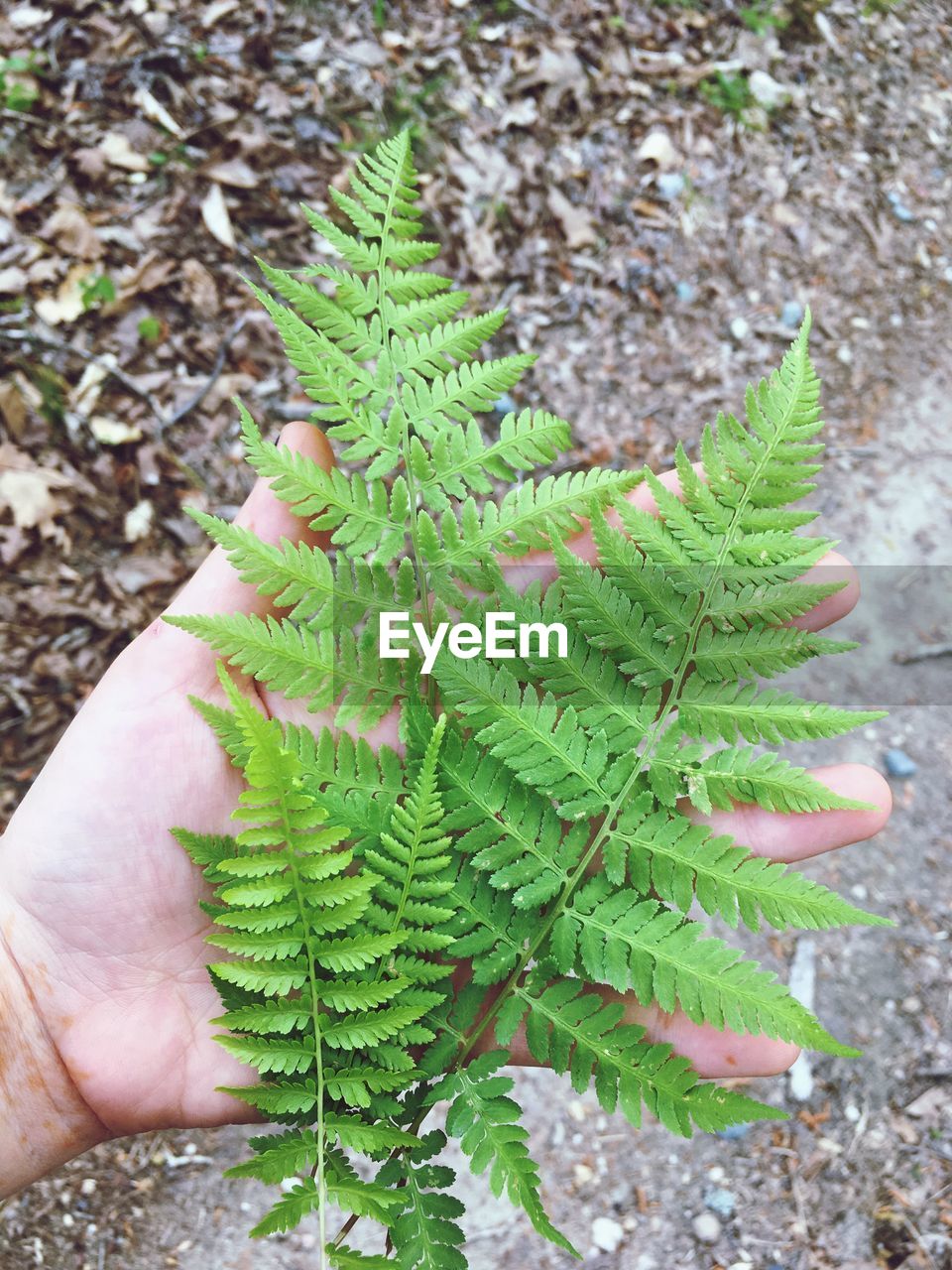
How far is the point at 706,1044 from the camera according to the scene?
244cm

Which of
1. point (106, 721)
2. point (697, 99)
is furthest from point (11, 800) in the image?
point (697, 99)

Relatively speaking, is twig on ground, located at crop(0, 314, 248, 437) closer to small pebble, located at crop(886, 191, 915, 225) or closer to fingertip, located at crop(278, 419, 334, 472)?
fingertip, located at crop(278, 419, 334, 472)

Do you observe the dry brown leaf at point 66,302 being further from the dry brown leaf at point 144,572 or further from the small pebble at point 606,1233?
the small pebble at point 606,1233

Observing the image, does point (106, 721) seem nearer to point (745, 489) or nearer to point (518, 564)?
point (518, 564)

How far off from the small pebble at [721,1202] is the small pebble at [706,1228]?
0.11ft

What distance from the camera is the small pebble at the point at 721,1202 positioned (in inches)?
137

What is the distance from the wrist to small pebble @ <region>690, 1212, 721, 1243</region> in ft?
7.27

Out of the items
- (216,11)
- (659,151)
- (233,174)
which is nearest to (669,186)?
(659,151)

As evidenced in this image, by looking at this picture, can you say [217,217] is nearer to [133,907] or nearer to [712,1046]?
[133,907]

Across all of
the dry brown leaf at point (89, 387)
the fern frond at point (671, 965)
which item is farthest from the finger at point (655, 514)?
the dry brown leaf at point (89, 387)

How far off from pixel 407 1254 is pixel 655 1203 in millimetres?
1910

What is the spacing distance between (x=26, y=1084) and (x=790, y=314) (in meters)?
4.36

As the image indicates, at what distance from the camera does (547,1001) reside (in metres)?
2.06

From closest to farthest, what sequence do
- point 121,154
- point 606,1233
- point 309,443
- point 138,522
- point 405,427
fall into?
point 405,427
point 309,443
point 606,1233
point 138,522
point 121,154
